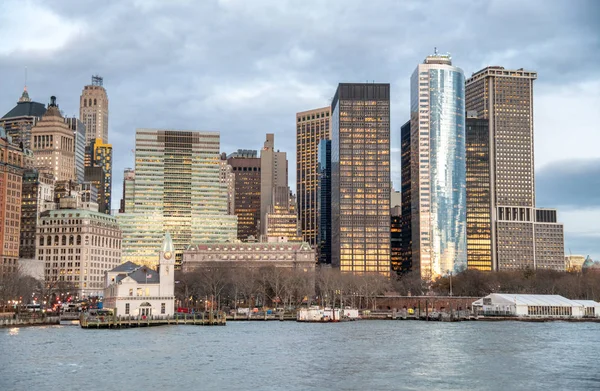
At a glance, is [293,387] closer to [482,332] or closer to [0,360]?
[0,360]

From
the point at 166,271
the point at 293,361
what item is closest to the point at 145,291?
the point at 166,271

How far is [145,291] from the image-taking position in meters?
169

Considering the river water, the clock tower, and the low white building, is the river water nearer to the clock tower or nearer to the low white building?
the low white building

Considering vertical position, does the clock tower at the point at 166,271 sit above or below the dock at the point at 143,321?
above

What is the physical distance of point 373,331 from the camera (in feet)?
506

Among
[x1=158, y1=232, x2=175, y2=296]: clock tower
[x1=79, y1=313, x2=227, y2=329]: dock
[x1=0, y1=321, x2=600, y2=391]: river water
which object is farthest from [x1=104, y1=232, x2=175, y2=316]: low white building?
[x1=0, y1=321, x2=600, y2=391]: river water

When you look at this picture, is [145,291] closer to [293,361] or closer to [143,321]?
[143,321]

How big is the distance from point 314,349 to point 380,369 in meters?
24.8

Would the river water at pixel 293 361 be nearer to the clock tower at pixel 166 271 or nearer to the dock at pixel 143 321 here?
the dock at pixel 143 321

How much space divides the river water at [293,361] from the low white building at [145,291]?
21961 millimetres

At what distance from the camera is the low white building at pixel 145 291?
16650 cm

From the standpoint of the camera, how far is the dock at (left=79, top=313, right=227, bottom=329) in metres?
157

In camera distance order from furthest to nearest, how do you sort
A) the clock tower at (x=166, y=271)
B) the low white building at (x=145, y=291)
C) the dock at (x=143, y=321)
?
the clock tower at (x=166, y=271) → the low white building at (x=145, y=291) → the dock at (x=143, y=321)

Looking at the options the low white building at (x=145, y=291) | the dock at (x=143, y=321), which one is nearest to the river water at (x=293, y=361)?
the dock at (x=143, y=321)
